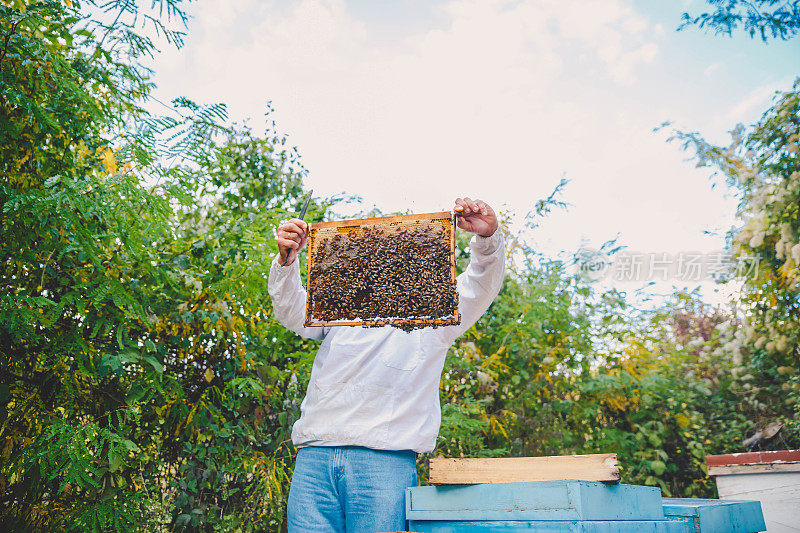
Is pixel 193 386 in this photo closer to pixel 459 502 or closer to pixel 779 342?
pixel 459 502

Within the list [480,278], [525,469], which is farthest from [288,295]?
[525,469]

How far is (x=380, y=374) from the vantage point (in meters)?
2.71

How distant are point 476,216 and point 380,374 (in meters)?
0.91

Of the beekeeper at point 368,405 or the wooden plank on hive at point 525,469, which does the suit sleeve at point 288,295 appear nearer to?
the beekeeper at point 368,405

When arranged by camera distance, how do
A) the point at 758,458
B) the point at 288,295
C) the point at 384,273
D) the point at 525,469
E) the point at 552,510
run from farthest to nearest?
the point at 758,458 → the point at 288,295 → the point at 384,273 → the point at 525,469 → the point at 552,510

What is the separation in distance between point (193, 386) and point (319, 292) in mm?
1450

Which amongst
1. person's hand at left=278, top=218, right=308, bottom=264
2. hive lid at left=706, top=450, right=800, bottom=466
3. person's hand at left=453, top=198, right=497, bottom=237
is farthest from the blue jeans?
hive lid at left=706, top=450, right=800, bottom=466

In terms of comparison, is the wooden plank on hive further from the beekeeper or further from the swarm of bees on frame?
the swarm of bees on frame

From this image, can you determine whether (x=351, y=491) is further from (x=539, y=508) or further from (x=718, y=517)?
(x=718, y=517)

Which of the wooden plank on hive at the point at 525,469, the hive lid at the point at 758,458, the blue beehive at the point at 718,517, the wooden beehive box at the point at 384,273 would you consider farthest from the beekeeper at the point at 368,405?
the hive lid at the point at 758,458

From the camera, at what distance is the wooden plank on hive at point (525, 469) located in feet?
6.64

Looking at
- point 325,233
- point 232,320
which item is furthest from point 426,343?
point 232,320

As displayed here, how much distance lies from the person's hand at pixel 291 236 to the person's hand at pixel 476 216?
80cm

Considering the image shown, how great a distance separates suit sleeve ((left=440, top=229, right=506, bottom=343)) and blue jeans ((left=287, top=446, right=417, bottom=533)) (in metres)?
0.74
